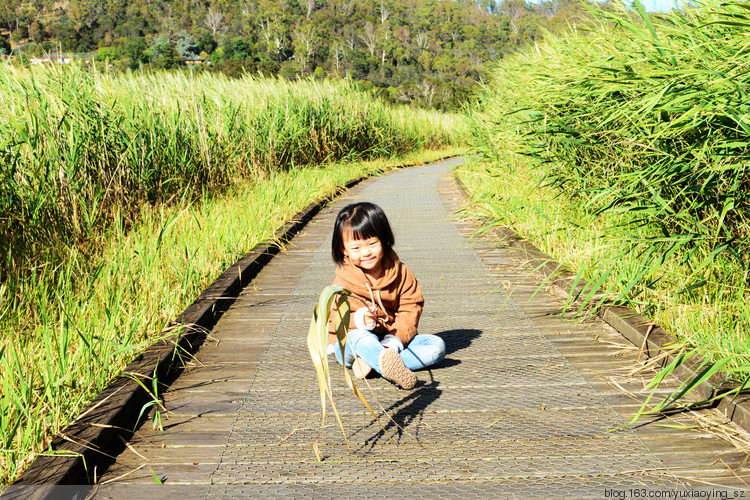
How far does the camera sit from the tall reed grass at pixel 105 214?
8.95 feet

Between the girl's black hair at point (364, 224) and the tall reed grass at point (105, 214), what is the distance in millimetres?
1084

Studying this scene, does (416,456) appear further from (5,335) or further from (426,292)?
(426,292)

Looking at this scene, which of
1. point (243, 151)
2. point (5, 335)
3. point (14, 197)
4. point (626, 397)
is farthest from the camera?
point (243, 151)

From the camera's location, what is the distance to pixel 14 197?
4227 millimetres

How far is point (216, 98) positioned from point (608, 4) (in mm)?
5918

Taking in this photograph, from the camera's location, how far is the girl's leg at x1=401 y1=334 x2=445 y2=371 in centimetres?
323

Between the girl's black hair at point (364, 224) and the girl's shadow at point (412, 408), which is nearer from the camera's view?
the girl's shadow at point (412, 408)

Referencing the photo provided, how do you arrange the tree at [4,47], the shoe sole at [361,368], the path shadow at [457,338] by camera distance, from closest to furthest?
1. the shoe sole at [361,368]
2. the path shadow at [457,338]
3. the tree at [4,47]

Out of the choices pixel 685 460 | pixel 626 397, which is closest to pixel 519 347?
pixel 626 397

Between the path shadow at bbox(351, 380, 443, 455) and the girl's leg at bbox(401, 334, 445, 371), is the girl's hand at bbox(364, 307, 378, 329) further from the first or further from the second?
the path shadow at bbox(351, 380, 443, 455)

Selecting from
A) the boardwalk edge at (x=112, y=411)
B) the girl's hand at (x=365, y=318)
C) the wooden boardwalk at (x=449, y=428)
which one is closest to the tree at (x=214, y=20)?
the boardwalk edge at (x=112, y=411)

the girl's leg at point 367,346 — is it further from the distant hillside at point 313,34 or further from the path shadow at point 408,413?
the distant hillside at point 313,34

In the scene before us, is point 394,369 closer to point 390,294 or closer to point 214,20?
point 390,294

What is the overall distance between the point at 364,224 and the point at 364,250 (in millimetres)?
130
